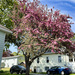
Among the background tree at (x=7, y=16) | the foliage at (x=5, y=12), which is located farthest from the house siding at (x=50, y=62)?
the foliage at (x=5, y=12)

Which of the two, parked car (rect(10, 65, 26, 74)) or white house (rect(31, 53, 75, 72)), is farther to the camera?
white house (rect(31, 53, 75, 72))

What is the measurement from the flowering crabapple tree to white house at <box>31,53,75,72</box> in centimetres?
1063

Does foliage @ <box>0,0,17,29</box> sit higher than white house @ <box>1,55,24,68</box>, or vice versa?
foliage @ <box>0,0,17,29</box>

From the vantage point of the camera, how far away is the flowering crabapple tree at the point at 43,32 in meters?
15.9

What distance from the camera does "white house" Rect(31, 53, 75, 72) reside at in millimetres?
27603

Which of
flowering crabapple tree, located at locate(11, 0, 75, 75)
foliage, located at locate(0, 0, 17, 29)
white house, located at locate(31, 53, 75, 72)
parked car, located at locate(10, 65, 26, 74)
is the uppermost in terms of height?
foliage, located at locate(0, 0, 17, 29)

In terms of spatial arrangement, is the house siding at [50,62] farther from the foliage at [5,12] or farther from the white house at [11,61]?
the foliage at [5,12]

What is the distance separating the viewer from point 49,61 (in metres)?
30.5

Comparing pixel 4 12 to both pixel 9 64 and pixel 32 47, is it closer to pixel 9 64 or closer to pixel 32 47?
pixel 32 47

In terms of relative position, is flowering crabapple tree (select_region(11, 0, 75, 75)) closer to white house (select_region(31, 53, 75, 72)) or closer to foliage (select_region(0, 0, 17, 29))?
foliage (select_region(0, 0, 17, 29))

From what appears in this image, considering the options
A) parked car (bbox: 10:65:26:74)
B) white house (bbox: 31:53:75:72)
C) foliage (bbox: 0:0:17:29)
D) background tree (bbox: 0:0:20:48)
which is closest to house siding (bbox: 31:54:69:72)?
white house (bbox: 31:53:75:72)

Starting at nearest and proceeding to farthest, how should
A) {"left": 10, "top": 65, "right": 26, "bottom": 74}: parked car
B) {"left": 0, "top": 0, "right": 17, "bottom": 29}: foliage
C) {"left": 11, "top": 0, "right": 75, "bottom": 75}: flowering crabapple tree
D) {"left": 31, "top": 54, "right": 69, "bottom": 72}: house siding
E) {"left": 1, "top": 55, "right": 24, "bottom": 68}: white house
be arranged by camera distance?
{"left": 11, "top": 0, "right": 75, "bottom": 75}: flowering crabapple tree
{"left": 0, "top": 0, "right": 17, "bottom": 29}: foliage
{"left": 10, "top": 65, "right": 26, "bottom": 74}: parked car
{"left": 31, "top": 54, "right": 69, "bottom": 72}: house siding
{"left": 1, "top": 55, "right": 24, "bottom": 68}: white house

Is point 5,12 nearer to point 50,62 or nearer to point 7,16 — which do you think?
point 7,16

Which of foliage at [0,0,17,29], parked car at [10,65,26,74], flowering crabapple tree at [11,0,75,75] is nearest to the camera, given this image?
flowering crabapple tree at [11,0,75,75]
